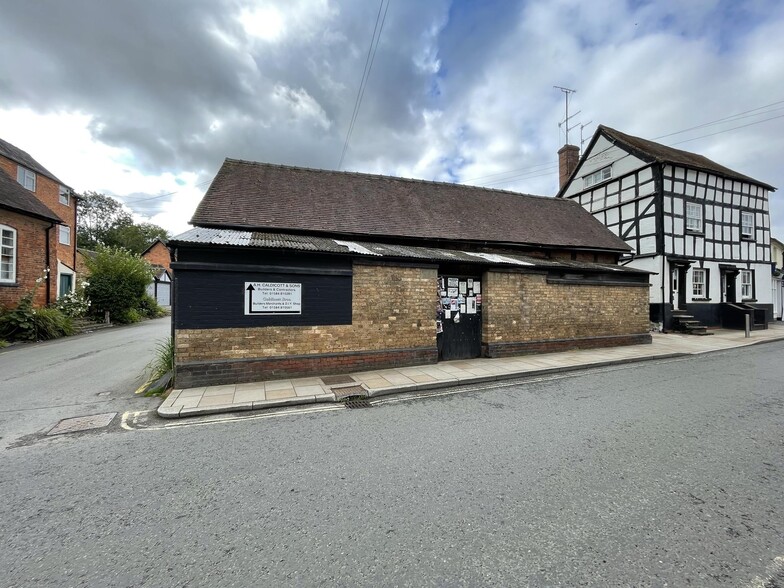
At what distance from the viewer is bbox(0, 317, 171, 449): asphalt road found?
521 centimetres

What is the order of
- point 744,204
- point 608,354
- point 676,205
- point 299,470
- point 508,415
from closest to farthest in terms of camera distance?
point 299,470
point 508,415
point 608,354
point 676,205
point 744,204

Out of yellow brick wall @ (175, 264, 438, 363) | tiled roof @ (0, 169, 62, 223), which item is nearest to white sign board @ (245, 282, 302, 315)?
yellow brick wall @ (175, 264, 438, 363)

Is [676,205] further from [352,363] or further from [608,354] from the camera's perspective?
[352,363]

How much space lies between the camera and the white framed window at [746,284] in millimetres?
17969

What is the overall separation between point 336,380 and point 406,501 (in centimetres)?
414

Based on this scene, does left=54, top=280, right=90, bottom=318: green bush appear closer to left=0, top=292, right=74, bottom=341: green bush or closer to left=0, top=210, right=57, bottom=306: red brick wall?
left=0, top=210, right=57, bottom=306: red brick wall

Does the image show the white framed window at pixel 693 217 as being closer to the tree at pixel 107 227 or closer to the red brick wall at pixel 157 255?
the red brick wall at pixel 157 255

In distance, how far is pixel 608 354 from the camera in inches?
380

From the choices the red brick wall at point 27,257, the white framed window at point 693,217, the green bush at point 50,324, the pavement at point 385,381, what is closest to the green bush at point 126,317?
the red brick wall at point 27,257

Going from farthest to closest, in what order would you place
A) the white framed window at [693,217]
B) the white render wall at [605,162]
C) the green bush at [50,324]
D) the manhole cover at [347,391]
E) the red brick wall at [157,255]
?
the red brick wall at [157,255]
the white render wall at [605,162]
the white framed window at [693,217]
the green bush at [50,324]
the manhole cover at [347,391]

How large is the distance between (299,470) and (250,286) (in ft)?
14.2

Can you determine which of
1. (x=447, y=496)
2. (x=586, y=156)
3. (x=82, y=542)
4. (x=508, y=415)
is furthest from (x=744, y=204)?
(x=82, y=542)

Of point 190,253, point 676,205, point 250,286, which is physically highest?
point 676,205

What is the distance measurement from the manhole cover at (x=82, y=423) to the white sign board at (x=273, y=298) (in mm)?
2640
